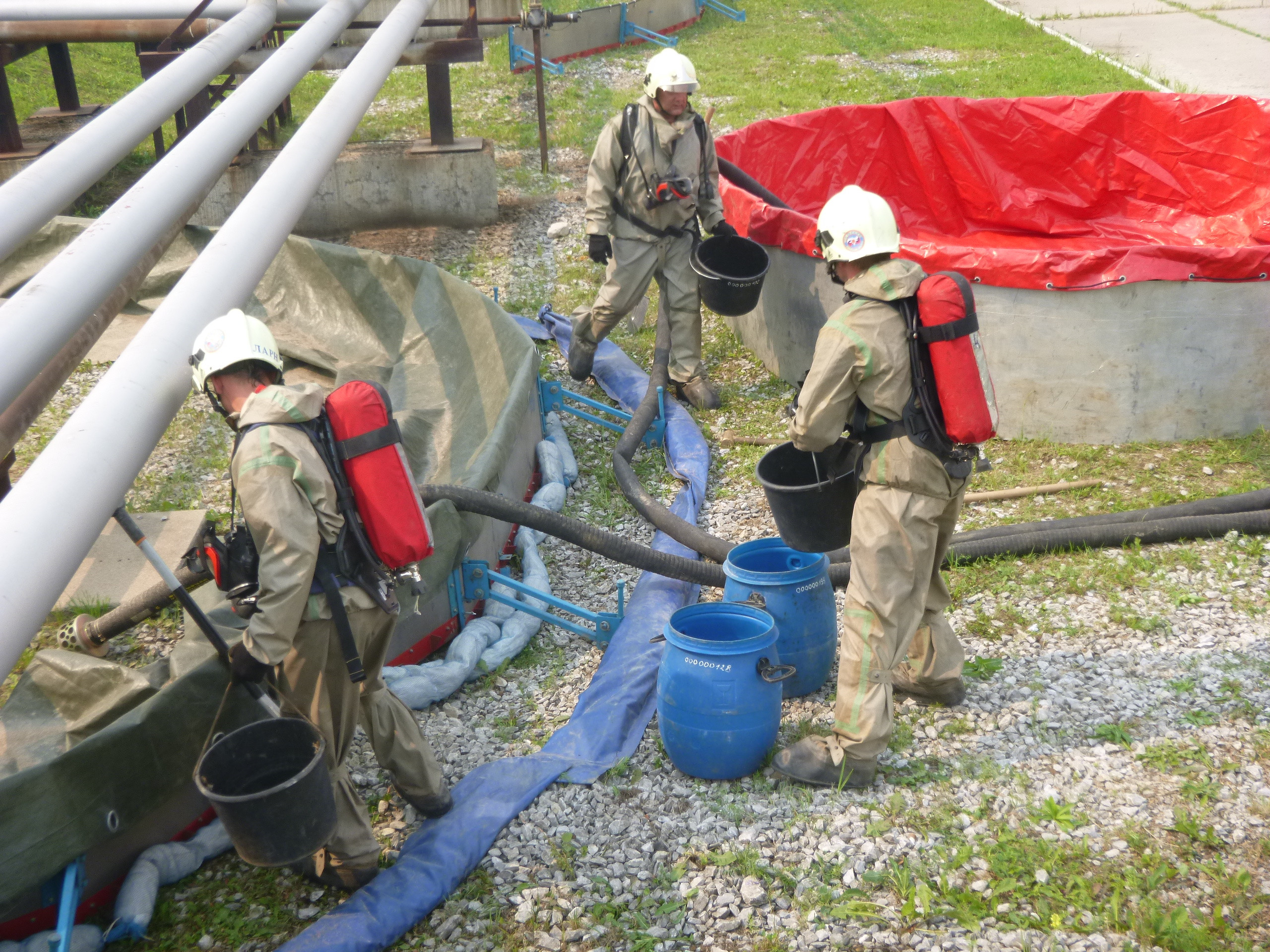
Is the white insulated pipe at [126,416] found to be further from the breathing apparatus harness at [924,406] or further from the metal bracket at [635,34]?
the metal bracket at [635,34]

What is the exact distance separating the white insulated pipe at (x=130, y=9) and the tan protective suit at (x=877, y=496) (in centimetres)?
624

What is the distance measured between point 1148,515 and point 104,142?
538cm

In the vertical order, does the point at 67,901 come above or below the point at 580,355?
above

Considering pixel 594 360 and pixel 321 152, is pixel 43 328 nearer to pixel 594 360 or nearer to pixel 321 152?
pixel 321 152

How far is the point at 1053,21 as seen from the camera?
1809cm

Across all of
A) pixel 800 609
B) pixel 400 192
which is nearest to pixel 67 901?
pixel 800 609

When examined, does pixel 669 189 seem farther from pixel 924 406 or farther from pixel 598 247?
pixel 924 406

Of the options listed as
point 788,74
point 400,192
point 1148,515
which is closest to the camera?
point 1148,515

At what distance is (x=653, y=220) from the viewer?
7156mm

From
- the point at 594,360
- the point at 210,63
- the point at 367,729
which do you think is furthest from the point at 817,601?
the point at 210,63

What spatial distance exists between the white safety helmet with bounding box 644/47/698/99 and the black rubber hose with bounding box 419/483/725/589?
311 cm

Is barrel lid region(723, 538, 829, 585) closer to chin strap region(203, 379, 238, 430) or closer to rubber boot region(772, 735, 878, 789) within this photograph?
rubber boot region(772, 735, 878, 789)

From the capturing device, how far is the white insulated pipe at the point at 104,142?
13.8 ft

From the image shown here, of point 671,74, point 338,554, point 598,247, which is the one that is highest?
point 671,74
